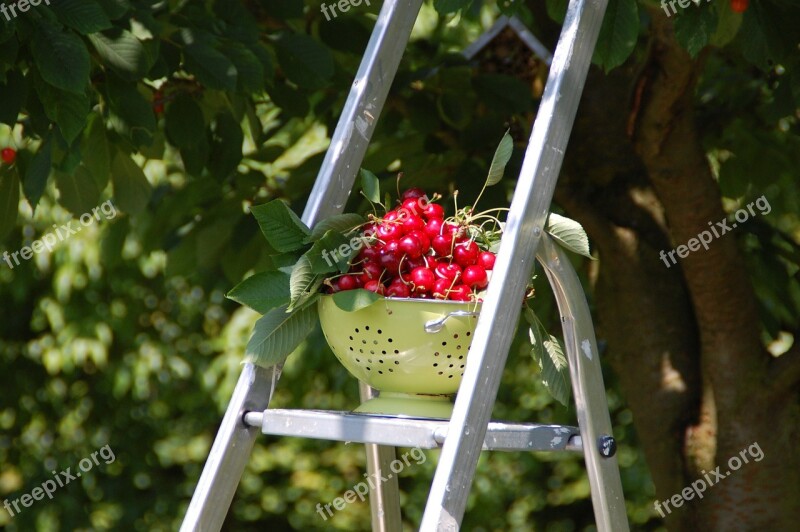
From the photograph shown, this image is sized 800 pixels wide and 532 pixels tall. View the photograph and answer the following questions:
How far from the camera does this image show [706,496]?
2.03 m

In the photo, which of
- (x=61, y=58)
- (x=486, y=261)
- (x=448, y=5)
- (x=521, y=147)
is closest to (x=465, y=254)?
(x=486, y=261)

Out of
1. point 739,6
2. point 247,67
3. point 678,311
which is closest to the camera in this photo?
point 739,6

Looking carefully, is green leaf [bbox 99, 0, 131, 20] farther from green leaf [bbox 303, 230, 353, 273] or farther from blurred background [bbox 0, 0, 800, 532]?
green leaf [bbox 303, 230, 353, 273]

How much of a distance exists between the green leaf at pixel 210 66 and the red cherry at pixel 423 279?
0.78m

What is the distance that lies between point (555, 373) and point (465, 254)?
161mm

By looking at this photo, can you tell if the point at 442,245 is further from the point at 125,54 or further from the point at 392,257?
the point at 125,54

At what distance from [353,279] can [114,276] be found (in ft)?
10.1

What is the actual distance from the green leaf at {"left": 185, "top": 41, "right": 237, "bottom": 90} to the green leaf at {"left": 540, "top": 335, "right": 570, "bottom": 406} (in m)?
0.85

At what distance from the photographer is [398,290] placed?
3.45 ft

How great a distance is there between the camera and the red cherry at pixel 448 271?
1.06 meters

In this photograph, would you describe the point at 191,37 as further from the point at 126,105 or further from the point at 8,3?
the point at 8,3

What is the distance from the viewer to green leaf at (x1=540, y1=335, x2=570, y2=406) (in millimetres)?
1080

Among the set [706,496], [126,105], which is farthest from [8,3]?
[706,496]

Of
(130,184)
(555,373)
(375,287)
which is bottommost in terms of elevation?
(130,184)
